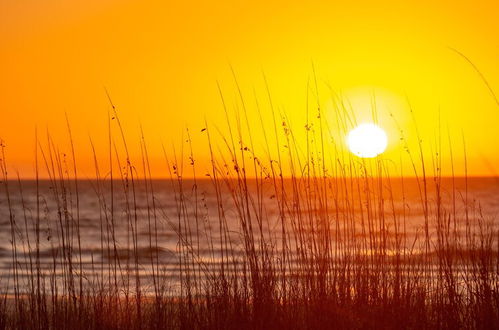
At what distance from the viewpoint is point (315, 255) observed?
4.03 m

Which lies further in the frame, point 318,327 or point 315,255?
point 315,255

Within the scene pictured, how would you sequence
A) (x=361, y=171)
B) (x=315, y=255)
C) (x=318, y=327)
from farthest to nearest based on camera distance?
(x=361, y=171) < (x=315, y=255) < (x=318, y=327)

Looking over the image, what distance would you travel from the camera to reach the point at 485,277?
3.92 meters

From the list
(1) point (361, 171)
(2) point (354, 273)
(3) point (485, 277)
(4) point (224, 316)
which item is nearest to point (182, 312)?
(4) point (224, 316)

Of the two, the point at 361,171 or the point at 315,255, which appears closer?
the point at 315,255

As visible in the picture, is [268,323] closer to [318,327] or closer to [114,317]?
[318,327]

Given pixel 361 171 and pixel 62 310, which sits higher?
pixel 361 171

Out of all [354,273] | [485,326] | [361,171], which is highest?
[361,171]

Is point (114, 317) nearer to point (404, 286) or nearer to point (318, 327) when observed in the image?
point (318, 327)

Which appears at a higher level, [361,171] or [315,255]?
[361,171]

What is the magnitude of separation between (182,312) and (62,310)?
608mm

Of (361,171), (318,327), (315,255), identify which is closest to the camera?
(318,327)

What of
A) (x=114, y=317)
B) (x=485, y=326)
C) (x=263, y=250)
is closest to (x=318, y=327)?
(x=263, y=250)

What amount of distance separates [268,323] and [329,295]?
340 mm
